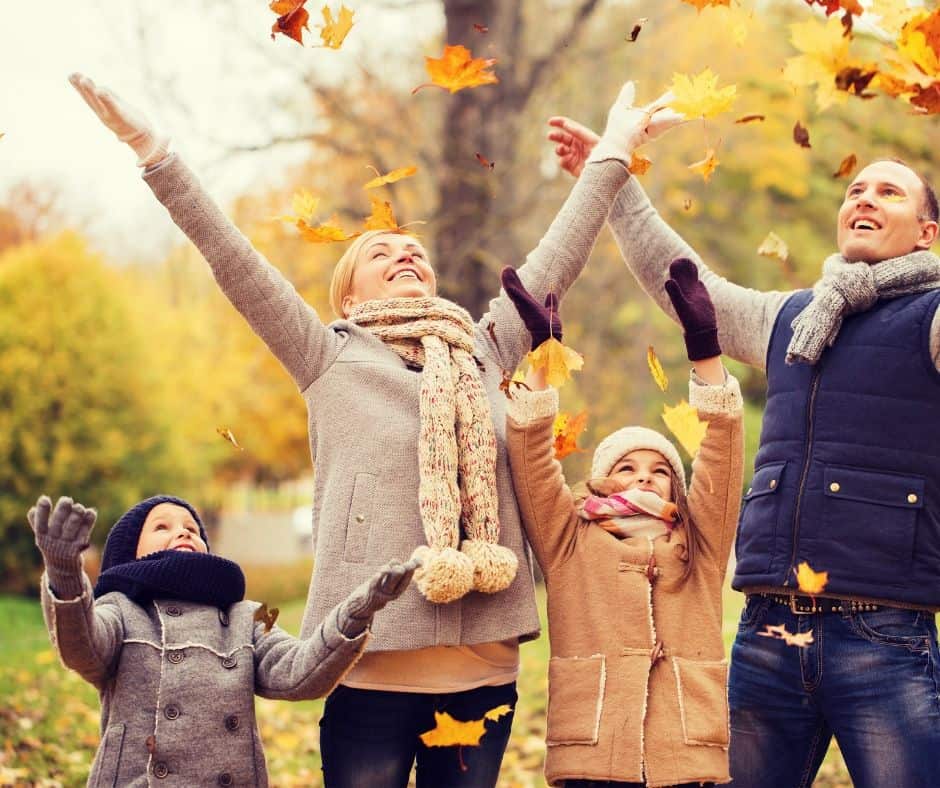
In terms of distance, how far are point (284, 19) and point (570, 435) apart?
1.41m

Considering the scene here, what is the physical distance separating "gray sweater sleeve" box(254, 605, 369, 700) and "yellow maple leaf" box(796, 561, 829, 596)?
101cm

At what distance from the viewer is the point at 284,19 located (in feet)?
11.2

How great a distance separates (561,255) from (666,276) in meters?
0.37

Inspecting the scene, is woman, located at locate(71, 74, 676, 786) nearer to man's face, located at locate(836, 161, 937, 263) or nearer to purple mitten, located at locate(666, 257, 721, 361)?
purple mitten, located at locate(666, 257, 721, 361)

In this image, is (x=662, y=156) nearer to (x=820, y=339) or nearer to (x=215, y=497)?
(x=215, y=497)

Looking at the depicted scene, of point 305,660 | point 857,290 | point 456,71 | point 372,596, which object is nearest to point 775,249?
point 857,290

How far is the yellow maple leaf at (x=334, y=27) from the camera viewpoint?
327cm

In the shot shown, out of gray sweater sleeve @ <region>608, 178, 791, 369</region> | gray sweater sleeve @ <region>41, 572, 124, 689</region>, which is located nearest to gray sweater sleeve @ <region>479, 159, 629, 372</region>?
gray sweater sleeve @ <region>608, 178, 791, 369</region>

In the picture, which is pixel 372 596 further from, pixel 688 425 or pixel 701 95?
pixel 701 95

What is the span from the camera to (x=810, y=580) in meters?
2.82

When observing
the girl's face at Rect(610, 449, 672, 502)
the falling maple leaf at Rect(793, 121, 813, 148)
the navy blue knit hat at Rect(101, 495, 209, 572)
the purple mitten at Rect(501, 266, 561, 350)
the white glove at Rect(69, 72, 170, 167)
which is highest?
the falling maple leaf at Rect(793, 121, 813, 148)

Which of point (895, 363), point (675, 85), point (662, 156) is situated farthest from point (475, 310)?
point (662, 156)

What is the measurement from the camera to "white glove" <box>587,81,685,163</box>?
3.40 meters

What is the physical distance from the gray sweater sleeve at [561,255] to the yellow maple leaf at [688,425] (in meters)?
0.46
